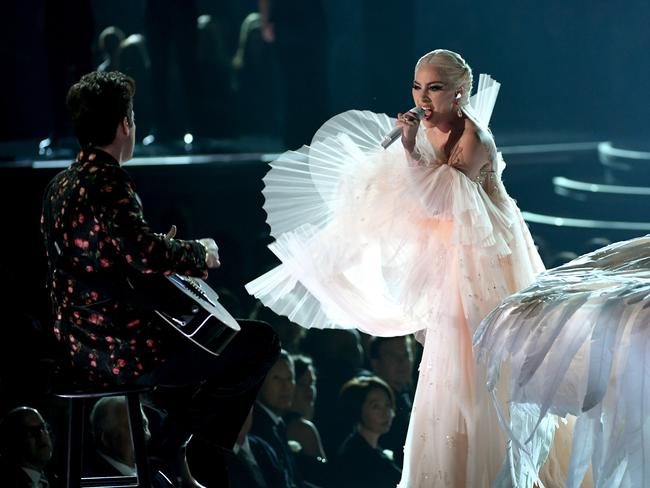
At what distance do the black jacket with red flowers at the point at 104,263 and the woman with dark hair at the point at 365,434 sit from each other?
4.79ft

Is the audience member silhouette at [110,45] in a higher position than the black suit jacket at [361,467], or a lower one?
higher

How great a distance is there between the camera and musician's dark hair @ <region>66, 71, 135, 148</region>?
3002 millimetres

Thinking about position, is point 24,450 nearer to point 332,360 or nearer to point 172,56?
point 332,360

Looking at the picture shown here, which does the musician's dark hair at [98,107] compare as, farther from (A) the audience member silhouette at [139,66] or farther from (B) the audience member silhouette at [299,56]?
(B) the audience member silhouette at [299,56]

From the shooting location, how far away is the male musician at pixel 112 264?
2.87m

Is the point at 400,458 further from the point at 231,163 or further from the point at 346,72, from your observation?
the point at 346,72

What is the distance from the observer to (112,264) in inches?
114

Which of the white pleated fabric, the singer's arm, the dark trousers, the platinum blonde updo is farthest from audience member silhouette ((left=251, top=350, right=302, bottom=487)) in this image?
the white pleated fabric

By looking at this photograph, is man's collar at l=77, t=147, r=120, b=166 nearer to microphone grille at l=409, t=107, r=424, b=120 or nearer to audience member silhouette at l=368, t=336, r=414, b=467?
microphone grille at l=409, t=107, r=424, b=120

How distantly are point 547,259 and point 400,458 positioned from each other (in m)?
2.14

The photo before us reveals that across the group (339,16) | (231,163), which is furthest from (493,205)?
(339,16)

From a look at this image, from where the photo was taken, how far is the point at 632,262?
2762 millimetres

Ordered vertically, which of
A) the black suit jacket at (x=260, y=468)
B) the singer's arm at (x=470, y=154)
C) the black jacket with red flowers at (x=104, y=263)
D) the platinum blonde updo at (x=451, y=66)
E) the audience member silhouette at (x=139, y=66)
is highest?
the audience member silhouette at (x=139, y=66)

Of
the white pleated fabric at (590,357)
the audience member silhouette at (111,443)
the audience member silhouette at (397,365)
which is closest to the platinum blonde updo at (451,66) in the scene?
the white pleated fabric at (590,357)
